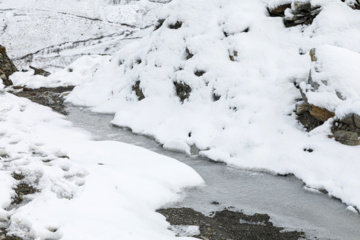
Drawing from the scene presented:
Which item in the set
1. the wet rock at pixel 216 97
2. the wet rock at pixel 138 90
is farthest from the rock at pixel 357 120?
the wet rock at pixel 138 90

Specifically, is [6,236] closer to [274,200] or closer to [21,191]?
[21,191]

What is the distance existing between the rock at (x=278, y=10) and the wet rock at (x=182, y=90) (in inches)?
217

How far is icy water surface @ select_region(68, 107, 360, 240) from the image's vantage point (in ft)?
22.6

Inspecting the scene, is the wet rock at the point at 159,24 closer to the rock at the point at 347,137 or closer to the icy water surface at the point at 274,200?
the icy water surface at the point at 274,200

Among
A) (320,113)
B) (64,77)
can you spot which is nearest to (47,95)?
(64,77)

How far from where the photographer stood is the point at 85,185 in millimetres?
7102

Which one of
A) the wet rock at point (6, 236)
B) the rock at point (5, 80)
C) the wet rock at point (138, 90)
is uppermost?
the wet rock at point (6, 236)

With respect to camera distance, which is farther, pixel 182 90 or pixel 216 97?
pixel 182 90

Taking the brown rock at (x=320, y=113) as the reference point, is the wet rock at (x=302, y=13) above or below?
above

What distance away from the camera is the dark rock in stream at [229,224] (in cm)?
646

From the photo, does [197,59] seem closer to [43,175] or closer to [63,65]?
[43,175]

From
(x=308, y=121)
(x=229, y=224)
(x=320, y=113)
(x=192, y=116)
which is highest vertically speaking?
(x=320, y=113)

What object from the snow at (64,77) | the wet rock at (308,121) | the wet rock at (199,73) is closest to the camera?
the wet rock at (308,121)

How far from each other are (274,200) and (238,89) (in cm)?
621
